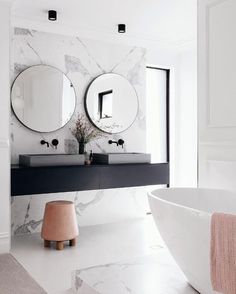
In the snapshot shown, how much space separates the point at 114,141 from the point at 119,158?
51cm

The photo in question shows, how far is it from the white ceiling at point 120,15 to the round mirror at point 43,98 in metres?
0.58

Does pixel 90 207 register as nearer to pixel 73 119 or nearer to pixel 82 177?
pixel 82 177

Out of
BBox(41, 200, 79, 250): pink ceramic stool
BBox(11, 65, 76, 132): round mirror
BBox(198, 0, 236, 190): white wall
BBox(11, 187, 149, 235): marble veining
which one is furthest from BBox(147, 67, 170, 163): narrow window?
BBox(198, 0, 236, 190): white wall

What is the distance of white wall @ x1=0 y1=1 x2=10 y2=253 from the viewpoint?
334cm

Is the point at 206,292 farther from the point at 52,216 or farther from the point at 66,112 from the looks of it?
the point at 66,112

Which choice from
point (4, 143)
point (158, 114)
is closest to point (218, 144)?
point (4, 143)

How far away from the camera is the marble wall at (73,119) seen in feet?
13.2

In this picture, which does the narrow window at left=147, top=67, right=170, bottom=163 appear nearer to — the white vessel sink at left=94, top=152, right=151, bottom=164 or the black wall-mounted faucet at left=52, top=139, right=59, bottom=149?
the white vessel sink at left=94, top=152, right=151, bottom=164

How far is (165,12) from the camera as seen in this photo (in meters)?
3.77

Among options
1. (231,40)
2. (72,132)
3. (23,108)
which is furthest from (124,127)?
(231,40)

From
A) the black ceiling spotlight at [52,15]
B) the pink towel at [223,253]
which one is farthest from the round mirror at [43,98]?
the pink towel at [223,253]

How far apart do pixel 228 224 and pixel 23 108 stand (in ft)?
9.37

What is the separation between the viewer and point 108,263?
9.91ft

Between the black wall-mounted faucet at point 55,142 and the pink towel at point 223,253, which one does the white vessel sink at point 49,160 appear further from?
the pink towel at point 223,253
